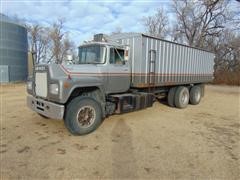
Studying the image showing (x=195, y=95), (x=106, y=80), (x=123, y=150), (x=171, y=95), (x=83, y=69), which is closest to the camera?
(x=123, y=150)

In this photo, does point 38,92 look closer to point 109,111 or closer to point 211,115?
point 109,111

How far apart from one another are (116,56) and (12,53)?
23118 mm

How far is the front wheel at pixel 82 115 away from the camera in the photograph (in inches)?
207

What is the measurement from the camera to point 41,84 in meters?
5.66

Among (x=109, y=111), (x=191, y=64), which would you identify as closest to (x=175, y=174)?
(x=109, y=111)

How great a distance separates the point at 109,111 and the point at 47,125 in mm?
1954

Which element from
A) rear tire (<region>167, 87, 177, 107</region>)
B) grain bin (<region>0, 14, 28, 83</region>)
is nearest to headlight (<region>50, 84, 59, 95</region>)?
rear tire (<region>167, 87, 177, 107</region>)

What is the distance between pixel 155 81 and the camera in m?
7.93

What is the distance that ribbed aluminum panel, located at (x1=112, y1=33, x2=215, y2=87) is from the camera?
712cm

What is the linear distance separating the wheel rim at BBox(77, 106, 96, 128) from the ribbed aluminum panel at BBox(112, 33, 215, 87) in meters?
2.18

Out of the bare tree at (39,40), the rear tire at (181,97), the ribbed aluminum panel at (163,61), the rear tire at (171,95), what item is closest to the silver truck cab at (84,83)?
the ribbed aluminum panel at (163,61)

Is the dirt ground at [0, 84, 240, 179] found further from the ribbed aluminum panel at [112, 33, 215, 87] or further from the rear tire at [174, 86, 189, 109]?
the rear tire at [174, 86, 189, 109]

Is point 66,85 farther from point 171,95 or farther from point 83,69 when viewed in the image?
point 171,95

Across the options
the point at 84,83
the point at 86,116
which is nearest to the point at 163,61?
the point at 84,83
